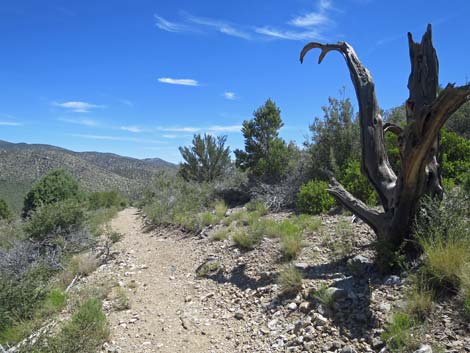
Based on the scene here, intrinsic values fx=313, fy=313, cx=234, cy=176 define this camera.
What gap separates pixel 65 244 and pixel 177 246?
291 centimetres

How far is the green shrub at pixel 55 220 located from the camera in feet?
28.2

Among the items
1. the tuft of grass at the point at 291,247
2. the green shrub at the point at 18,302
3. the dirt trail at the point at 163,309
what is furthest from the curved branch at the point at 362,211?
the green shrub at the point at 18,302

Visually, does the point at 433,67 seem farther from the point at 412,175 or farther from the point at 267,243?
the point at 267,243

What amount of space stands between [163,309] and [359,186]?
519 centimetres

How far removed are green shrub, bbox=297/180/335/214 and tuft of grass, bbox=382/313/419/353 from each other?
4832mm

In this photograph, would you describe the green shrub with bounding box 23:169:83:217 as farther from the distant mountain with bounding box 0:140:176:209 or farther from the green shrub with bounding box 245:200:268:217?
the distant mountain with bounding box 0:140:176:209

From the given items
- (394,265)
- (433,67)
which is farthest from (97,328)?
(433,67)

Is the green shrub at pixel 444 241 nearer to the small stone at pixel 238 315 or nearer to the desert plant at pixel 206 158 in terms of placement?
the small stone at pixel 238 315

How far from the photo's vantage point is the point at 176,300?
15.8 feet

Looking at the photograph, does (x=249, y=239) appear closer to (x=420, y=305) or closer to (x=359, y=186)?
(x=359, y=186)

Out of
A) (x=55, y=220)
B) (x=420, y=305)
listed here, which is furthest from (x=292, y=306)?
(x=55, y=220)

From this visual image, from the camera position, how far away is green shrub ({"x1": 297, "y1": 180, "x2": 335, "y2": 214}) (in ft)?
24.8

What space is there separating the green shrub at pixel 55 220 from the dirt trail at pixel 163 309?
2434 mm

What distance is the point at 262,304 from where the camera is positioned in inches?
161
